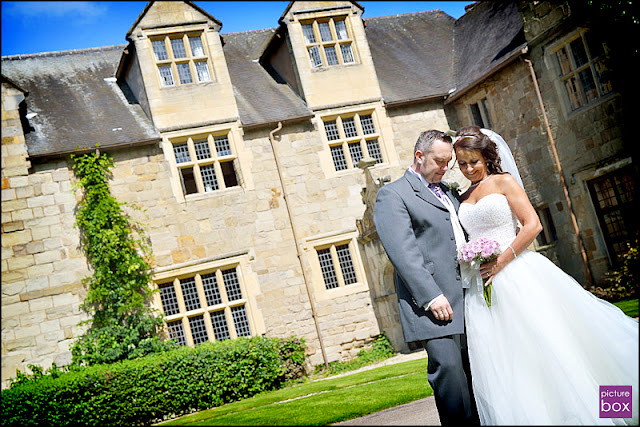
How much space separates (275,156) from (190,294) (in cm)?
369

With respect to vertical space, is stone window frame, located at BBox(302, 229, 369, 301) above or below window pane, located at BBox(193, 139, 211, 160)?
below

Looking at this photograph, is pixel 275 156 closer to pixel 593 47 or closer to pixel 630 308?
pixel 593 47

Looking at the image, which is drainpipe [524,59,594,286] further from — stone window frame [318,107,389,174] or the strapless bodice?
the strapless bodice

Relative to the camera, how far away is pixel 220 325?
13.9 m

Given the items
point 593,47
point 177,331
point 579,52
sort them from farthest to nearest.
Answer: point 177,331, point 579,52, point 593,47

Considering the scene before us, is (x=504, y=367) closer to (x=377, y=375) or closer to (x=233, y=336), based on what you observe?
(x=377, y=375)

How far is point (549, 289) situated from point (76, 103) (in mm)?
12989

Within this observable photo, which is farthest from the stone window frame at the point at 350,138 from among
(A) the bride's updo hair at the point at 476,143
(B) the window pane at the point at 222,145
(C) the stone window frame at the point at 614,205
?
(A) the bride's updo hair at the point at 476,143

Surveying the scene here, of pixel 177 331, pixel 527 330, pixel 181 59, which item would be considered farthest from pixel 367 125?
→ pixel 527 330

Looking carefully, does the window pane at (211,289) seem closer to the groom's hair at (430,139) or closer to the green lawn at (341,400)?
the green lawn at (341,400)

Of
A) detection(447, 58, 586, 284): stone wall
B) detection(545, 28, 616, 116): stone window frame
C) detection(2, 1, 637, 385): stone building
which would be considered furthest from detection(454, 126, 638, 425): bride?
detection(447, 58, 586, 284): stone wall

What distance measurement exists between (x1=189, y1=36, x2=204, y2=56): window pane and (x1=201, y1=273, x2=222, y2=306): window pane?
528 cm

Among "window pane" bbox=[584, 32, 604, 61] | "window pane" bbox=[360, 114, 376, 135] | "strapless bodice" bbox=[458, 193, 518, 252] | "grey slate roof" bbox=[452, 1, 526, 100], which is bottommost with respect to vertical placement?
"strapless bodice" bbox=[458, 193, 518, 252]

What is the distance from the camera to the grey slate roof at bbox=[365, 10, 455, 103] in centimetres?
1605
